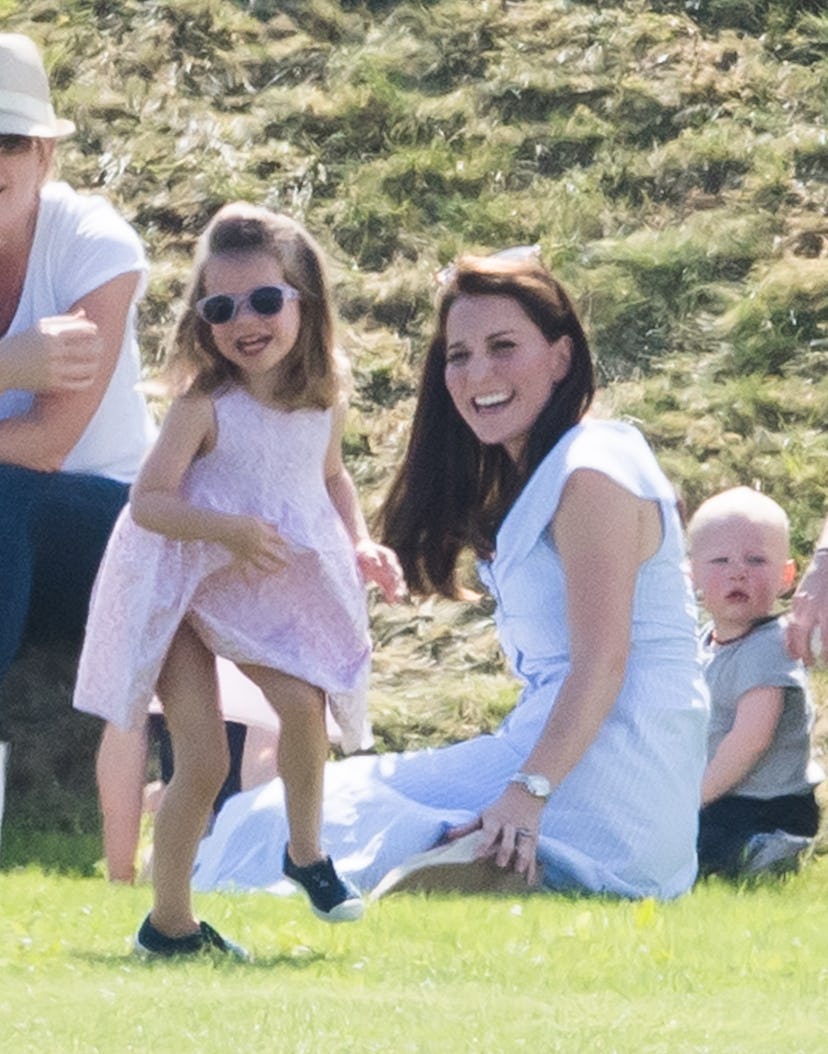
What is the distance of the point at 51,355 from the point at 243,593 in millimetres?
1627

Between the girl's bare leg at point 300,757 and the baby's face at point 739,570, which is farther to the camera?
the baby's face at point 739,570

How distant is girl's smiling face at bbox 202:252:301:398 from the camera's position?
4488 millimetres

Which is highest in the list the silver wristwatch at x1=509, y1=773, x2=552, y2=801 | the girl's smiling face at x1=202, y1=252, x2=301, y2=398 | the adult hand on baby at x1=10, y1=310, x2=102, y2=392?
the girl's smiling face at x1=202, y1=252, x2=301, y2=398

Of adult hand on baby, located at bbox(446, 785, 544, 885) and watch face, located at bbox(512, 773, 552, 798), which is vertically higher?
watch face, located at bbox(512, 773, 552, 798)

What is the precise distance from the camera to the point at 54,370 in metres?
5.96

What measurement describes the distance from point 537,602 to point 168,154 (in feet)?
19.6

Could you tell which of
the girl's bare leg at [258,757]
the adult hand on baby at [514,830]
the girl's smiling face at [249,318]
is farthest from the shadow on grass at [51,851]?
the girl's smiling face at [249,318]

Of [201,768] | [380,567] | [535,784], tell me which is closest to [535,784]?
[535,784]

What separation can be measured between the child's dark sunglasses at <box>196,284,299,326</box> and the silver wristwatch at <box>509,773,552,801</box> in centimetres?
136

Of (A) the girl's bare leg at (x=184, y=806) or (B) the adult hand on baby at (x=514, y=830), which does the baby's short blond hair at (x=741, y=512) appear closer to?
(B) the adult hand on baby at (x=514, y=830)

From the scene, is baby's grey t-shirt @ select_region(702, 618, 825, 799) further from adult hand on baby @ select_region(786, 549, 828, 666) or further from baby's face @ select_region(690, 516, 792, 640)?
adult hand on baby @ select_region(786, 549, 828, 666)

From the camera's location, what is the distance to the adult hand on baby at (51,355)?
5.93 meters

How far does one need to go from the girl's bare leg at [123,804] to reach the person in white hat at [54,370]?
14mm

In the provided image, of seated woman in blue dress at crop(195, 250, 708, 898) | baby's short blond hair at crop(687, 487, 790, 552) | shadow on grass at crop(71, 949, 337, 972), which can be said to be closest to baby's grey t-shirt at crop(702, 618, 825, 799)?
baby's short blond hair at crop(687, 487, 790, 552)
